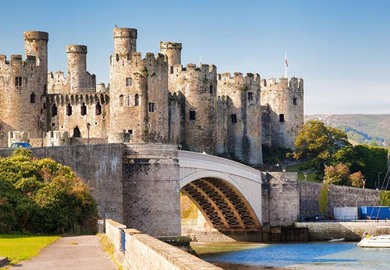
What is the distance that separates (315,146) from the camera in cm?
9400

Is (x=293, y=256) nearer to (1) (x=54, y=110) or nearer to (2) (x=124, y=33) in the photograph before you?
(1) (x=54, y=110)

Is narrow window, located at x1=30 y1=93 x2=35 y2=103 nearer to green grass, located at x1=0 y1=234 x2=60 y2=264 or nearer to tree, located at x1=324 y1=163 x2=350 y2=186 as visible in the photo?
tree, located at x1=324 y1=163 x2=350 y2=186

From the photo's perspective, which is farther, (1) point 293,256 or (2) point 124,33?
(2) point 124,33

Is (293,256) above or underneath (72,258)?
underneath

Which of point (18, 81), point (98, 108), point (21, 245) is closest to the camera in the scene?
point (21, 245)

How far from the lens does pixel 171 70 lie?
84.1 meters

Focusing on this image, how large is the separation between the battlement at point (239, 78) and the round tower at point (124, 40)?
13.4 metres

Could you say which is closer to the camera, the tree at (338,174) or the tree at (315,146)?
the tree at (338,174)

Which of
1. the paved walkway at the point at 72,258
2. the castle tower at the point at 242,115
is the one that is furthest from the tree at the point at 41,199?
the castle tower at the point at 242,115

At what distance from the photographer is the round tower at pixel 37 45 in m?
77.0

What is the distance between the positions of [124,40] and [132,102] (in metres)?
7.17

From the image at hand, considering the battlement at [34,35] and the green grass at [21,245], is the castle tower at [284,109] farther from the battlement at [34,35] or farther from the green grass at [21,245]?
the green grass at [21,245]

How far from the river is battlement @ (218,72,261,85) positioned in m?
20.5

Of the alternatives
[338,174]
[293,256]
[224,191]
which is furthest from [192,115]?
[293,256]
